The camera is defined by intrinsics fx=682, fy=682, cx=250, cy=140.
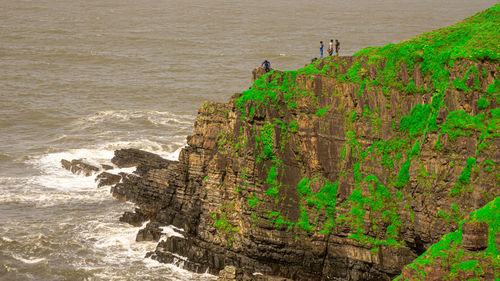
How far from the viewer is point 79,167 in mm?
59969

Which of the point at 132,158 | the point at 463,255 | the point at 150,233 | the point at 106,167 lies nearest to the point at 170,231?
the point at 150,233

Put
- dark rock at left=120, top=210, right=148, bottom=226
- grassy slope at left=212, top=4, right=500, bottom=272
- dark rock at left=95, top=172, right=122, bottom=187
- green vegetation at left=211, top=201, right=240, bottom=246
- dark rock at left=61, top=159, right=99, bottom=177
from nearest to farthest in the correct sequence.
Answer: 1. grassy slope at left=212, top=4, right=500, bottom=272
2. green vegetation at left=211, top=201, right=240, bottom=246
3. dark rock at left=120, top=210, right=148, bottom=226
4. dark rock at left=95, top=172, right=122, bottom=187
5. dark rock at left=61, top=159, right=99, bottom=177

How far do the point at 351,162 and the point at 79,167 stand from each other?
2995 cm

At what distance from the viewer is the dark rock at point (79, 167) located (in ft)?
195

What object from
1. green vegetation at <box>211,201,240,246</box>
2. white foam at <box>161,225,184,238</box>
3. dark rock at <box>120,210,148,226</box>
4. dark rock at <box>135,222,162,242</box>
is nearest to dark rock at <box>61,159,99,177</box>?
dark rock at <box>120,210,148,226</box>

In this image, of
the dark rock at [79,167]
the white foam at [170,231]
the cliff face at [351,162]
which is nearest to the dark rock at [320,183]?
the cliff face at [351,162]

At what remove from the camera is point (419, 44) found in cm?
3906

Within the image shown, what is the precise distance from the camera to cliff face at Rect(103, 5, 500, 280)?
117 feet

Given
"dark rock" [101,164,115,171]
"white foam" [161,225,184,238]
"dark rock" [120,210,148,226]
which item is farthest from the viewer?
"dark rock" [101,164,115,171]

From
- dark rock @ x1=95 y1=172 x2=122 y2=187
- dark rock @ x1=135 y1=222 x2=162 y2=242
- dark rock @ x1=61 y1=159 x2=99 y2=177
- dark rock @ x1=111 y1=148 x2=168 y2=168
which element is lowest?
dark rock @ x1=135 y1=222 x2=162 y2=242

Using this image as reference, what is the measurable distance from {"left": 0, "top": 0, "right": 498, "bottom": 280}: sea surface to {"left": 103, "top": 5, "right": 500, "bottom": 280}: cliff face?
4.93m

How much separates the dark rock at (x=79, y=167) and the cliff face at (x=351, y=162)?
20.5m

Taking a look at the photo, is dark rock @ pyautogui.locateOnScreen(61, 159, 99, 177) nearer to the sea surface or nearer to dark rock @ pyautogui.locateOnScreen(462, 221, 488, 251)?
the sea surface

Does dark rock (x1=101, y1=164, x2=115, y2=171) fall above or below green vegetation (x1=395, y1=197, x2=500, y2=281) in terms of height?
below
